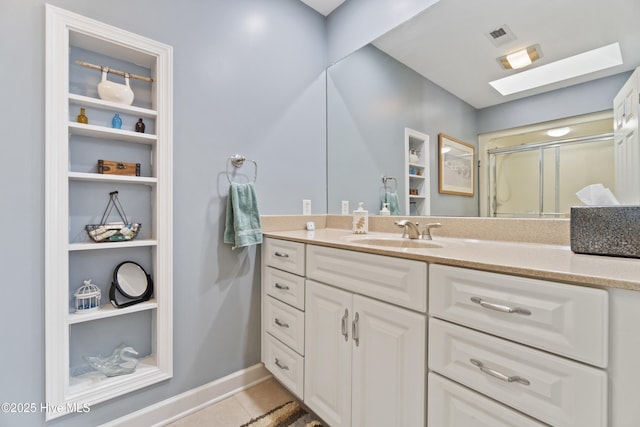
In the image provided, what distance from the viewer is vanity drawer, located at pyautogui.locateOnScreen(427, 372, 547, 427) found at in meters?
0.70

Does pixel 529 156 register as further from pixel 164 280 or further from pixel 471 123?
pixel 164 280

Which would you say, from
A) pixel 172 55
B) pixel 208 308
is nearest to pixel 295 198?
pixel 208 308

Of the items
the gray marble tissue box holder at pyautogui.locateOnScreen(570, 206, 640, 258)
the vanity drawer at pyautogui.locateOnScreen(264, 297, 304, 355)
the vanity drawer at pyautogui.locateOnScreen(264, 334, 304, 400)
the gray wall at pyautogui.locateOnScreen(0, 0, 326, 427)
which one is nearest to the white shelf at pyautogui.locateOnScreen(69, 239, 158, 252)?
the gray wall at pyautogui.locateOnScreen(0, 0, 326, 427)

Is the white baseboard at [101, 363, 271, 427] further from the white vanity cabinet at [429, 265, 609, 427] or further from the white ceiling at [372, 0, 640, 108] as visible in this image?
the white ceiling at [372, 0, 640, 108]

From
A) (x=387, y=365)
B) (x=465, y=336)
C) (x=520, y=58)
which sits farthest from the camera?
(x=520, y=58)

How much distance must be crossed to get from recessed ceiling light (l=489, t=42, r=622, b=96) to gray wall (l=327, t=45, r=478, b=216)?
6.9 inches

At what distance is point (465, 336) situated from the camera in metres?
0.77

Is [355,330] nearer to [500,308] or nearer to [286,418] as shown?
[500,308]

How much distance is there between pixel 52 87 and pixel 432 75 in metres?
1.78

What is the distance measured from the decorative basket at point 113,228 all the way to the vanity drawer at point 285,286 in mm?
716

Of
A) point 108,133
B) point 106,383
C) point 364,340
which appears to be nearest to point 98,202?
point 108,133

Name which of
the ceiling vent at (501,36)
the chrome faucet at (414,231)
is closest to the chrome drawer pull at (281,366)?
the chrome faucet at (414,231)

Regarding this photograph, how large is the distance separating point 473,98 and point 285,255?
4.09ft

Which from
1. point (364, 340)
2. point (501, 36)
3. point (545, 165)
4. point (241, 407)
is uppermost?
point (501, 36)
